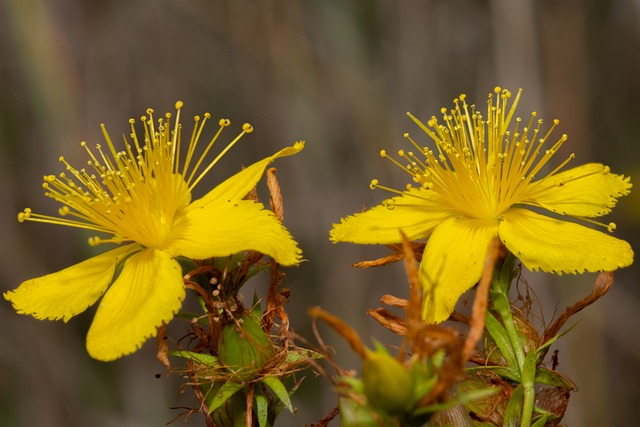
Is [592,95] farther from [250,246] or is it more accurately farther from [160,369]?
[250,246]

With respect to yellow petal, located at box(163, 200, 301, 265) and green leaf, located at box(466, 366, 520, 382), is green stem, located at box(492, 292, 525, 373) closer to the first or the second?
green leaf, located at box(466, 366, 520, 382)

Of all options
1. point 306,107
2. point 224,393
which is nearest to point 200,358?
point 224,393

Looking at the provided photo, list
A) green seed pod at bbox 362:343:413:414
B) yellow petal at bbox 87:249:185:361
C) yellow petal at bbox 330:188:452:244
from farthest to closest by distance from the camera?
yellow petal at bbox 330:188:452:244 < yellow petal at bbox 87:249:185:361 < green seed pod at bbox 362:343:413:414

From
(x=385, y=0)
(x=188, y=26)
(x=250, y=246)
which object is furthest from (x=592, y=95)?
(x=250, y=246)

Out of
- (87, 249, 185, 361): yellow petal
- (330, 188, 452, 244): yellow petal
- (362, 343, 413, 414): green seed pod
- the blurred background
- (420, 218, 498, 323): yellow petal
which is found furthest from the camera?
the blurred background

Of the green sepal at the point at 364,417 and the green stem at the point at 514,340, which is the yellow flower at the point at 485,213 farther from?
the green sepal at the point at 364,417

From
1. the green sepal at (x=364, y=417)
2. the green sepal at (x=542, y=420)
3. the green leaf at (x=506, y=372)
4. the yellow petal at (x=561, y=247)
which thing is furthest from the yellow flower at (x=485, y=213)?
the green sepal at (x=364, y=417)

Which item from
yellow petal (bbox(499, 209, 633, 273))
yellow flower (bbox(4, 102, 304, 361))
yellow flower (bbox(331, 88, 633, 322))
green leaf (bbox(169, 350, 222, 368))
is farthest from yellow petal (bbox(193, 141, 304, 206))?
yellow petal (bbox(499, 209, 633, 273))
